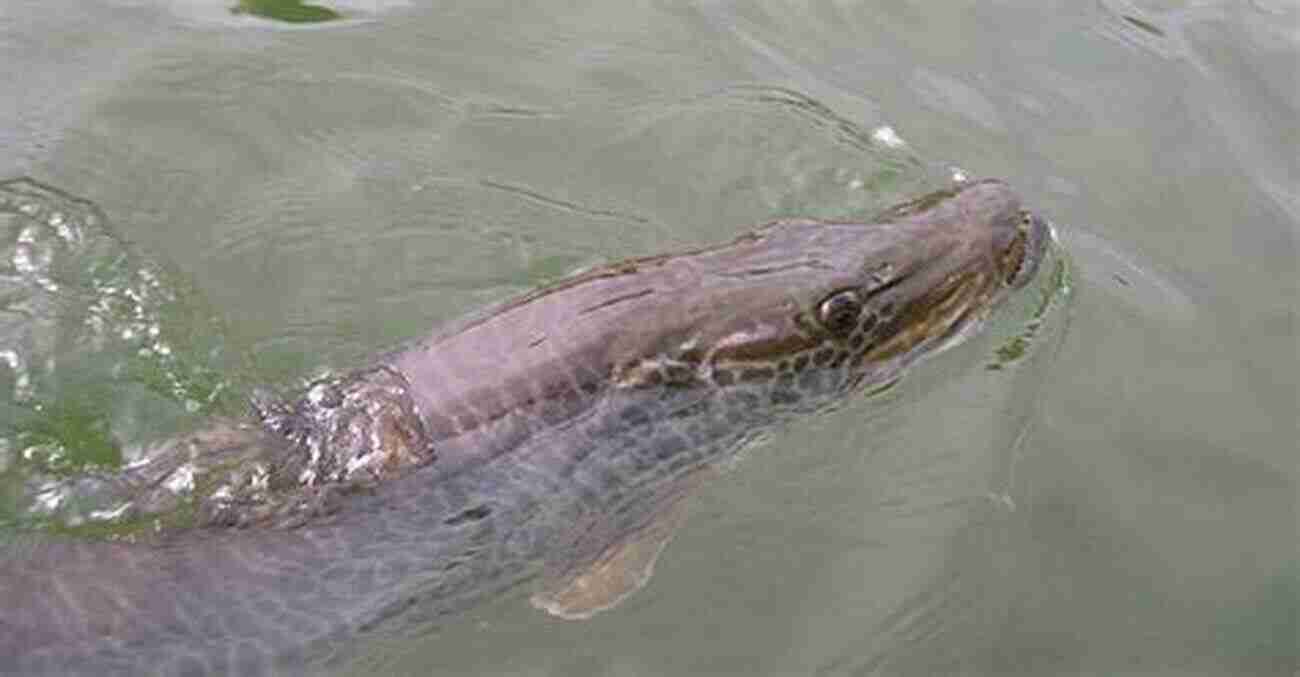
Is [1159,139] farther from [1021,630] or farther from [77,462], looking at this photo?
[77,462]

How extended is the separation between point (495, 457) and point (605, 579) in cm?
56

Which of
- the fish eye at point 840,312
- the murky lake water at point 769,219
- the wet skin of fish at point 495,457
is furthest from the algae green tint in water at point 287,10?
the fish eye at point 840,312

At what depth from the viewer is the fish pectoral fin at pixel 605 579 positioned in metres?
4.59

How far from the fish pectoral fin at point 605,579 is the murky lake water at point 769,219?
0.16 m

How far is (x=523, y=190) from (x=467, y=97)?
1.93ft

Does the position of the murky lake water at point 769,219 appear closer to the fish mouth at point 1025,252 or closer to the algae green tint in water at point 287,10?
the algae green tint in water at point 287,10

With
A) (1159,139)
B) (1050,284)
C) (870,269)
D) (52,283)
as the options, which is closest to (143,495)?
(52,283)

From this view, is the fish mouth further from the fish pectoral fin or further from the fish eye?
the fish pectoral fin

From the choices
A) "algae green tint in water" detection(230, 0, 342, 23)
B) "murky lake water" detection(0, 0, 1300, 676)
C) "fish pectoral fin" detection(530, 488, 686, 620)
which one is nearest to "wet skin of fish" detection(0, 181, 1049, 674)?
"fish pectoral fin" detection(530, 488, 686, 620)

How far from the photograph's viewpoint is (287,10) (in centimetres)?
679

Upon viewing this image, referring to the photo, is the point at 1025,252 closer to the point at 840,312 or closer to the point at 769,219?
the point at 840,312

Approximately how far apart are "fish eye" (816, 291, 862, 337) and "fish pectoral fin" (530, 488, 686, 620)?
0.70 m

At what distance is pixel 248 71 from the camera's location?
645 cm

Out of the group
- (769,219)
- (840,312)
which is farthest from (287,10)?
(840,312)
